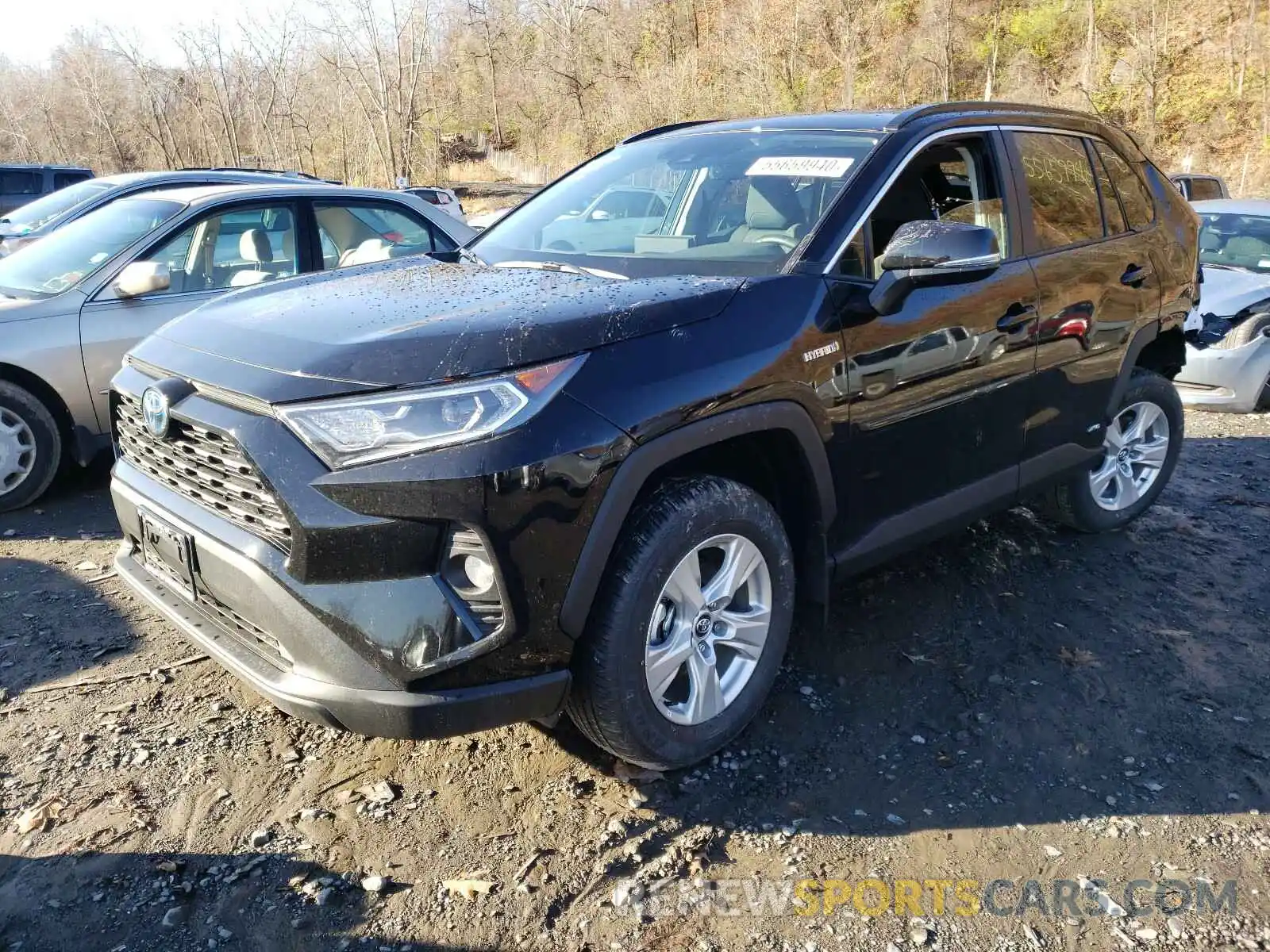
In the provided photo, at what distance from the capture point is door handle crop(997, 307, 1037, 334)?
11.2ft

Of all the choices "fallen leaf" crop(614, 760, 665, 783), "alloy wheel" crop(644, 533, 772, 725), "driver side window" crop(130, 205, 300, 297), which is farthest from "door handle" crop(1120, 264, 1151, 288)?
"driver side window" crop(130, 205, 300, 297)

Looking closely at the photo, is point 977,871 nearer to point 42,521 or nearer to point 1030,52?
point 42,521

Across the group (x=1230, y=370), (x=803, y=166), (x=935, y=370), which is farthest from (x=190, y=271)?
(x=1230, y=370)

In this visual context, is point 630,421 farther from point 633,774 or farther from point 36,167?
→ point 36,167

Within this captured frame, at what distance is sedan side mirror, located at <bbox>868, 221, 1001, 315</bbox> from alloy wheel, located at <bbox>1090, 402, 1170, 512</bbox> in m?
1.98

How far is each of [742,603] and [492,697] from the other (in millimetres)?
913

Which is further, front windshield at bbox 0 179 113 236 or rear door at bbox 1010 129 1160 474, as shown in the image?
front windshield at bbox 0 179 113 236

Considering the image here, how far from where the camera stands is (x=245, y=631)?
8.09 ft

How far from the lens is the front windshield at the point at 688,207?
3.05 meters

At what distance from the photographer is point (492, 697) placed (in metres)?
2.23

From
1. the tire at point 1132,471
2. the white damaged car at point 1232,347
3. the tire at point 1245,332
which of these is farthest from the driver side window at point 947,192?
the tire at point 1245,332

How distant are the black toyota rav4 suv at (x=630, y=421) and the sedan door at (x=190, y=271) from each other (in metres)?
2.30

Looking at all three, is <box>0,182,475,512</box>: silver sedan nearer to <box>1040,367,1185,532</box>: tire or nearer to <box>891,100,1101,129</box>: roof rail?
<box>891,100,1101,129</box>: roof rail

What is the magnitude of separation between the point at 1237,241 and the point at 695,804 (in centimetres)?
822
